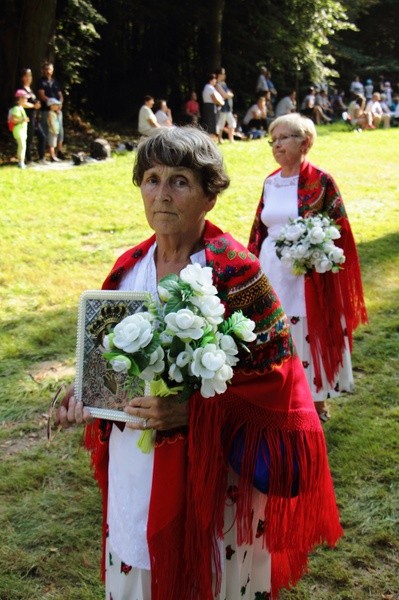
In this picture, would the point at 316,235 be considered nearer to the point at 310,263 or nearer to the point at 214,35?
the point at 310,263

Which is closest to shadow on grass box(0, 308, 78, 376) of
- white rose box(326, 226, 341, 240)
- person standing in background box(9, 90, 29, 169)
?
white rose box(326, 226, 341, 240)

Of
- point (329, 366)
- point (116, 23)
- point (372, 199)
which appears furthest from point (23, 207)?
point (116, 23)

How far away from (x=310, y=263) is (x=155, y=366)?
3093mm

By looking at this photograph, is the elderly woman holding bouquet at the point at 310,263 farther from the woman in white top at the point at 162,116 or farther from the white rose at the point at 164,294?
the woman in white top at the point at 162,116

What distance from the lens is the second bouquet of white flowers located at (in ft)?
7.11

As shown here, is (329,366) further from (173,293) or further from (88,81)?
(88,81)

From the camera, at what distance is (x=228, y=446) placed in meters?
2.60

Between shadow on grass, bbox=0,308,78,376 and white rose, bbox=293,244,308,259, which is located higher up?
white rose, bbox=293,244,308,259

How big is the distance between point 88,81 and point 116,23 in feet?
7.66

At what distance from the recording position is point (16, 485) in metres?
4.59

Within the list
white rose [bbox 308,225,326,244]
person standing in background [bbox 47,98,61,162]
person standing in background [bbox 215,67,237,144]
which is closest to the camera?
white rose [bbox 308,225,326,244]

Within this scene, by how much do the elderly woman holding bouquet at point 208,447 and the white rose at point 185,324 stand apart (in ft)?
0.81

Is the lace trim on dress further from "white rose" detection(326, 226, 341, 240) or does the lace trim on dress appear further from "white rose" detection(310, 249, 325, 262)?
"white rose" detection(310, 249, 325, 262)

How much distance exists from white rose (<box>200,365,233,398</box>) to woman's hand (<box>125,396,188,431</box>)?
8.4 inches
